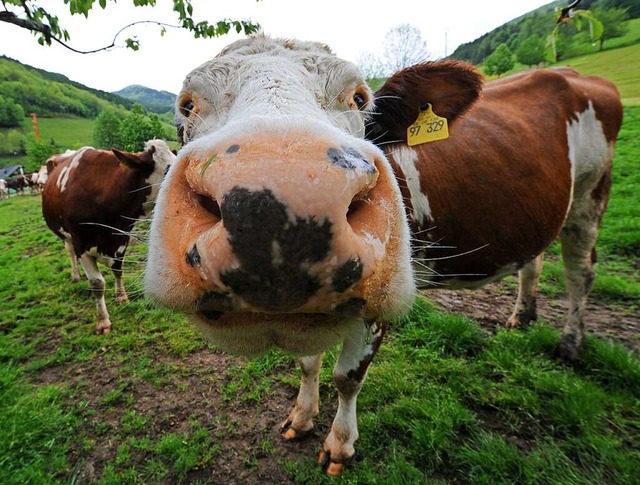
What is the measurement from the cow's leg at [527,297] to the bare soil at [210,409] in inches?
7.5

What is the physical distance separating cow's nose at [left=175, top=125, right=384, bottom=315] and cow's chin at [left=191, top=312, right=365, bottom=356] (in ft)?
0.37

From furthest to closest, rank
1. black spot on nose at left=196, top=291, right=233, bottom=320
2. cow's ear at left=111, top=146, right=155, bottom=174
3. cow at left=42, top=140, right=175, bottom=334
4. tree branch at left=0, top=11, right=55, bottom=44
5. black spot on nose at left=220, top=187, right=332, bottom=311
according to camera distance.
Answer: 1. cow at left=42, top=140, right=175, bottom=334
2. cow's ear at left=111, top=146, right=155, bottom=174
3. tree branch at left=0, top=11, right=55, bottom=44
4. black spot on nose at left=196, top=291, right=233, bottom=320
5. black spot on nose at left=220, top=187, right=332, bottom=311

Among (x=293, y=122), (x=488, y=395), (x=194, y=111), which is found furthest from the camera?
(x=488, y=395)

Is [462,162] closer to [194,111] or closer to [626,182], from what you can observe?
[194,111]

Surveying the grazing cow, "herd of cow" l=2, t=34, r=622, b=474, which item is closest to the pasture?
"herd of cow" l=2, t=34, r=622, b=474

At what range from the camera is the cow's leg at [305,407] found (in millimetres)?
2645

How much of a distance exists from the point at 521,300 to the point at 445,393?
1.67 metres

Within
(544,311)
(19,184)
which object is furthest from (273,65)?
(19,184)

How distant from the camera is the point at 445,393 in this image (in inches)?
113

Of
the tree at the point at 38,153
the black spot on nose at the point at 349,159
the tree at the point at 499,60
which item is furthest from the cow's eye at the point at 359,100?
the tree at the point at 38,153

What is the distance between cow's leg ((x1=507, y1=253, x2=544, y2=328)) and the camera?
3.80 meters

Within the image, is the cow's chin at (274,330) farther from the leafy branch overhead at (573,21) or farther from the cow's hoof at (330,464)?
the leafy branch overhead at (573,21)

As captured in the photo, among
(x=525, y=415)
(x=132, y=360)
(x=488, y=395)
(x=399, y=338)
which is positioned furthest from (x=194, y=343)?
(x=525, y=415)

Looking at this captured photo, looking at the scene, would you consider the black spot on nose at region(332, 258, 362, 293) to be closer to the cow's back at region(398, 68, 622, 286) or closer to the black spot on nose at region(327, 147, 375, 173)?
the black spot on nose at region(327, 147, 375, 173)
